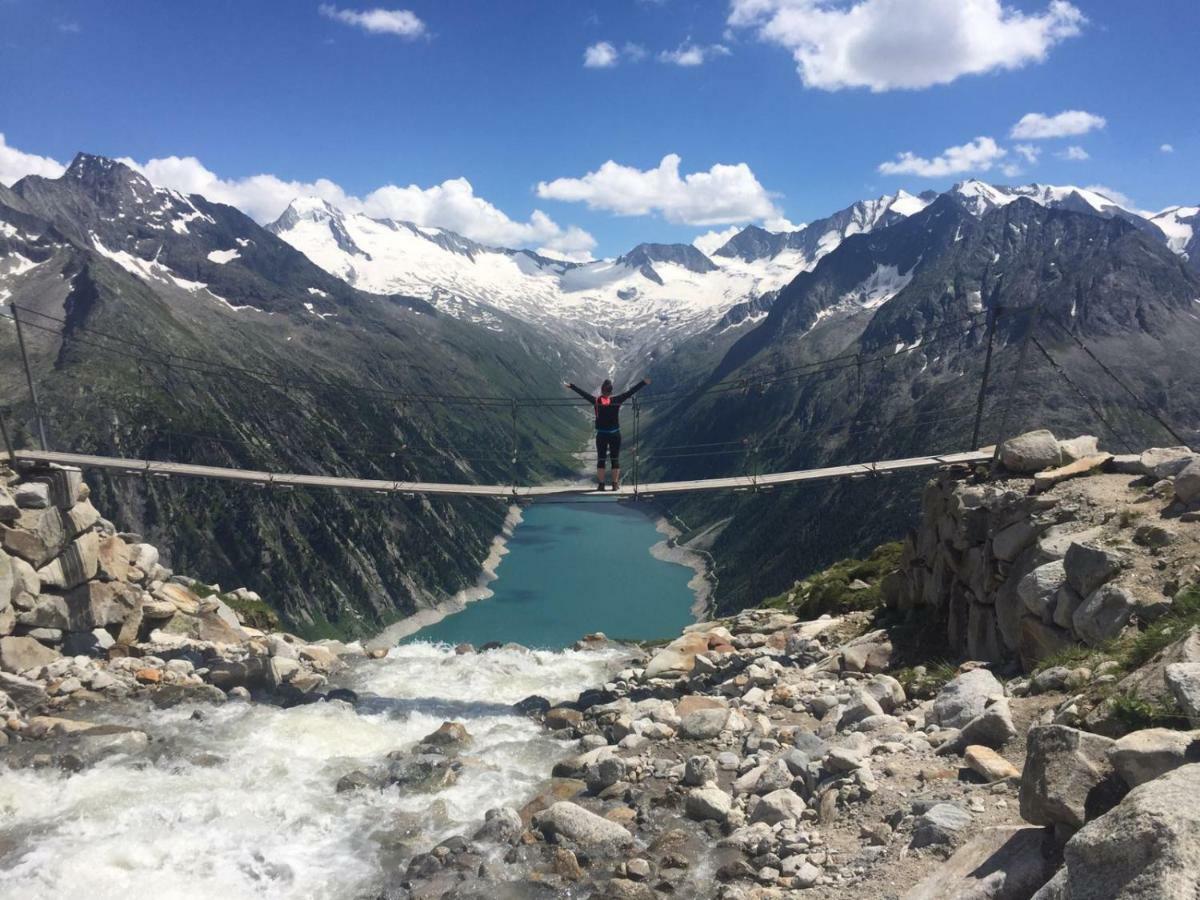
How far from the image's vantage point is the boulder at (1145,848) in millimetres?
4227

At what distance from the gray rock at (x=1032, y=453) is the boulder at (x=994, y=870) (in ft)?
40.6

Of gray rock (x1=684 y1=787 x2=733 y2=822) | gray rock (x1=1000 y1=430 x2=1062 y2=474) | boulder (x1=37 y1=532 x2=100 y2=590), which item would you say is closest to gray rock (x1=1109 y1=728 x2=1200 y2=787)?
gray rock (x1=684 y1=787 x2=733 y2=822)

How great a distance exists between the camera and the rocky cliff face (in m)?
11.5

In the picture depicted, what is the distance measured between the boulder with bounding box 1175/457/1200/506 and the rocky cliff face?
0.8 inches

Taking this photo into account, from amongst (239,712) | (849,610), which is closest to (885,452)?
(849,610)

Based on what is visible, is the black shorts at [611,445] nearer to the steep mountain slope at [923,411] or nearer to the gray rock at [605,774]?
the gray rock at [605,774]

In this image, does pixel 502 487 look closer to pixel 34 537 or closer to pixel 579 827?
pixel 34 537

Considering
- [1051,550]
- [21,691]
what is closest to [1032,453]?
[1051,550]

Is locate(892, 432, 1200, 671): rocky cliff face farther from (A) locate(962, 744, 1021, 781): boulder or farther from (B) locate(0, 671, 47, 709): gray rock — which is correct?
(B) locate(0, 671, 47, 709): gray rock

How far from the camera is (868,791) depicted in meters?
9.31

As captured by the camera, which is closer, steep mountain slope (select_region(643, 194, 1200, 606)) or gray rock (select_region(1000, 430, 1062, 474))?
gray rock (select_region(1000, 430, 1062, 474))

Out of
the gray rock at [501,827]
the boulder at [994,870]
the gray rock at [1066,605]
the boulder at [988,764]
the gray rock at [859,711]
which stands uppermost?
the gray rock at [1066,605]

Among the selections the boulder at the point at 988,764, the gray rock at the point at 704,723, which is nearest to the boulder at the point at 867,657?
the gray rock at the point at 704,723

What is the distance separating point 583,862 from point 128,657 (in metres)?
13.8
